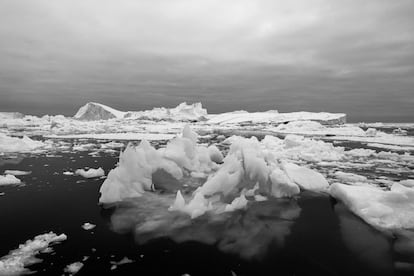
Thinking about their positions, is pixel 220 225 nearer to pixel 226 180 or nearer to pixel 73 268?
pixel 226 180

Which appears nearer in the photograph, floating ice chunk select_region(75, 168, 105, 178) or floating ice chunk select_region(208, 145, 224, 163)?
floating ice chunk select_region(75, 168, 105, 178)

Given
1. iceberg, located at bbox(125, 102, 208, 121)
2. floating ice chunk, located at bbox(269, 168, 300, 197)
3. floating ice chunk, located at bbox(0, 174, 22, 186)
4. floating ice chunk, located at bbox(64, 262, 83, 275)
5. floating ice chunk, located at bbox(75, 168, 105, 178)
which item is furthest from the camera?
iceberg, located at bbox(125, 102, 208, 121)

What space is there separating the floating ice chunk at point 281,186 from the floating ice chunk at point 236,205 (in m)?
1.16

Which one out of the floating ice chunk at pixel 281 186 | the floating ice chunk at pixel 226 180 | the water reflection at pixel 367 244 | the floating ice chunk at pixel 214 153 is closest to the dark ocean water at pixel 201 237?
the water reflection at pixel 367 244

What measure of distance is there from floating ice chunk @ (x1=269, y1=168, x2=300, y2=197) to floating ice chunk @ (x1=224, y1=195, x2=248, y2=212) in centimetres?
116

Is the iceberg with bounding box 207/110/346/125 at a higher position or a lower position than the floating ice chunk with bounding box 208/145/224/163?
higher

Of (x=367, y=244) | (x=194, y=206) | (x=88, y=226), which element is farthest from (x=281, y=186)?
(x=88, y=226)

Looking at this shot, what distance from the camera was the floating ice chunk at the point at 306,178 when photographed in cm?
789

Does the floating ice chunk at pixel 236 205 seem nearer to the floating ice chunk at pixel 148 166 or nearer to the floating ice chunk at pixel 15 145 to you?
the floating ice chunk at pixel 148 166

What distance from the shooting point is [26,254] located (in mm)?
4262

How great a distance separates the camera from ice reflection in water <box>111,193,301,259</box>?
4.82 meters

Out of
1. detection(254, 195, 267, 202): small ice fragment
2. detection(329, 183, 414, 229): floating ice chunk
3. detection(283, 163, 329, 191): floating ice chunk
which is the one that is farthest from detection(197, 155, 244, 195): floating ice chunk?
detection(329, 183, 414, 229): floating ice chunk

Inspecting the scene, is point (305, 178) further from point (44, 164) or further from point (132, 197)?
point (44, 164)

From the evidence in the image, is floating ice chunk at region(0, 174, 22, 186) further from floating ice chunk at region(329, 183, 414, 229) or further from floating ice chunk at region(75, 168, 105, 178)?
floating ice chunk at region(329, 183, 414, 229)
